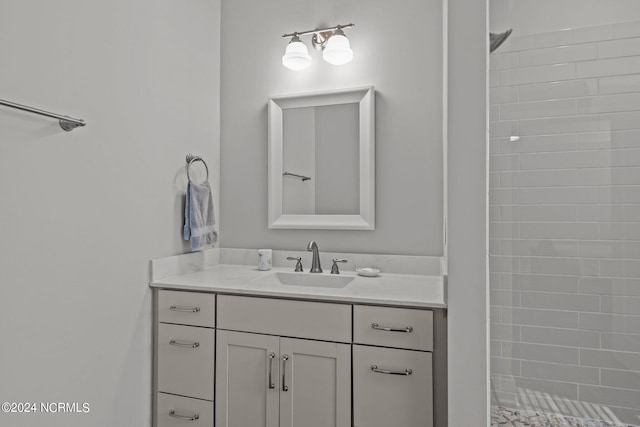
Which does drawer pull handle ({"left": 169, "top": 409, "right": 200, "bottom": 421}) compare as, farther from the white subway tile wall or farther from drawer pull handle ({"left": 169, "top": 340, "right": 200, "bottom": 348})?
the white subway tile wall

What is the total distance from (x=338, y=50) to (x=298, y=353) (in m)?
1.55

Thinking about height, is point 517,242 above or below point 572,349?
above

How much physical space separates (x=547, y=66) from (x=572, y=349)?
98 cm

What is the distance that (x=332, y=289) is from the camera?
1.66 meters

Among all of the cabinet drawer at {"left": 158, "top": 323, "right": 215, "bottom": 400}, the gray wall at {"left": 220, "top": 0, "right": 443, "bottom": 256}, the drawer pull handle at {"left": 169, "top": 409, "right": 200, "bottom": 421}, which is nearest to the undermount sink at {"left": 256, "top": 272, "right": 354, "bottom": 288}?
the gray wall at {"left": 220, "top": 0, "right": 443, "bottom": 256}

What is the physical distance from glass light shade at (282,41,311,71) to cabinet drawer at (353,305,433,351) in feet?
4.61

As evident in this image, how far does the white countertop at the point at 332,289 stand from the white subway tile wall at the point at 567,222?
0.29m

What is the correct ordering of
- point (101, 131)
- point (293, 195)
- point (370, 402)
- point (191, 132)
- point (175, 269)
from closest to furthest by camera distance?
→ 1. point (370, 402)
2. point (101, 131)
3. point (175, 269)
4. point (191, 132)
5. point (293, 195)

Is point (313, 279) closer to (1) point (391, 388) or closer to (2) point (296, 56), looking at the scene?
(1) point (391, 388)

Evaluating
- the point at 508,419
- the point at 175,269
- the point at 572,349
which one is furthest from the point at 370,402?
the point at 175,269

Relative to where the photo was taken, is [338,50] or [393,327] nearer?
[393,327]

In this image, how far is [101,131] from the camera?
1528 millimetres

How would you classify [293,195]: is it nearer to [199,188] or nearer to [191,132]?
[199,188]

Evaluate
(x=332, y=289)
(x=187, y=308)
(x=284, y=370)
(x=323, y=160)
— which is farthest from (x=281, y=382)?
(x=323, y=160)
